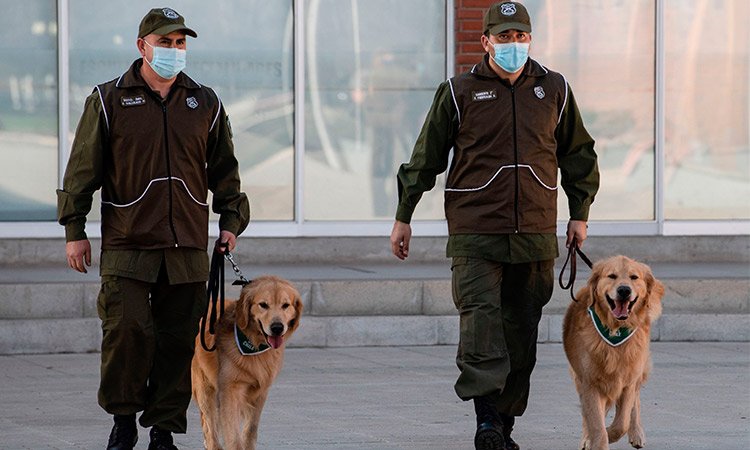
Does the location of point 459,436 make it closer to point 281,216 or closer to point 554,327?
point 554,327

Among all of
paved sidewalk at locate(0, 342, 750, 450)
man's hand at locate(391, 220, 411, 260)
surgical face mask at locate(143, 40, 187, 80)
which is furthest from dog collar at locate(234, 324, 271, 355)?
surgical face mask at locate(143, 40, 187, 80)

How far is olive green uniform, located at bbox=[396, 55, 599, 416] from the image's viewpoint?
585 cm

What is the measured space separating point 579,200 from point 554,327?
3871 millimetres

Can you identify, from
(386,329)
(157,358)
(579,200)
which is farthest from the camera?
(386,329)

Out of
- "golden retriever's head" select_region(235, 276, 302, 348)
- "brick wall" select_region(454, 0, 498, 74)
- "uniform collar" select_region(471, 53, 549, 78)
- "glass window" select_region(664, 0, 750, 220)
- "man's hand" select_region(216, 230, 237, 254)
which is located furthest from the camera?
"glass window" select_region(664, 0, 750, 220)

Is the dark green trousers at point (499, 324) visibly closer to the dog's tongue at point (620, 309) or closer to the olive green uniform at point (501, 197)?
the olive green uniform at point (501, 197)

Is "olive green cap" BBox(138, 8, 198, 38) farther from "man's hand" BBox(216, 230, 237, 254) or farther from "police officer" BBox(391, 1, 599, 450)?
"police officer" BBox(391, 1, 599, 450)

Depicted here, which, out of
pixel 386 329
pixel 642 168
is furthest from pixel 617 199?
pixel 386 329

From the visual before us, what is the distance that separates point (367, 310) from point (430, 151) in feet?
13.1

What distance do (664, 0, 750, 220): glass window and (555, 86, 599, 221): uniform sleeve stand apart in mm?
6642

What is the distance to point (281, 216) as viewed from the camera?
11930mm

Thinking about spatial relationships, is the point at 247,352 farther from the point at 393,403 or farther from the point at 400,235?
the point at 393,403

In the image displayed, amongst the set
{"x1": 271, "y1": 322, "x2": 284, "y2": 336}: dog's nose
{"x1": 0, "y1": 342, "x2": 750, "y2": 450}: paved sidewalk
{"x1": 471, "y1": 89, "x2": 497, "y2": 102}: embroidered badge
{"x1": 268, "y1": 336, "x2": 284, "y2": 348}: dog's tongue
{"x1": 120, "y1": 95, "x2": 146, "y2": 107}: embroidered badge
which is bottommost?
{"x1": 0, "y1": 342, "x2": 750, "y2": 450}: paved sidewalk

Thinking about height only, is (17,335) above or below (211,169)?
below
